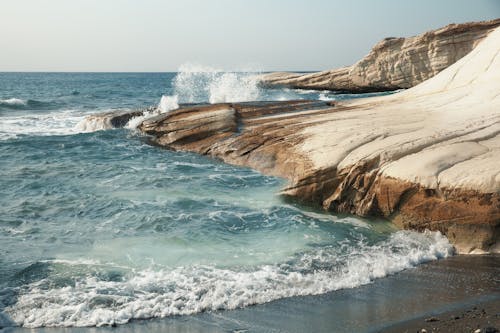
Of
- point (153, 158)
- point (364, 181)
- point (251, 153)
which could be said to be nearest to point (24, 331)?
point (364, 181)

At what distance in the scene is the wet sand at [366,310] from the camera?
19.2ft

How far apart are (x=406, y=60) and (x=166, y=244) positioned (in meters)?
29.9

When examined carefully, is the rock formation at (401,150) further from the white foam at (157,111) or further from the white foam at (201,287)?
the white foam at (157,111)

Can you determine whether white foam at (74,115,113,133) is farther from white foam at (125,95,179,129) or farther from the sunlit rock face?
the sunlit rock face

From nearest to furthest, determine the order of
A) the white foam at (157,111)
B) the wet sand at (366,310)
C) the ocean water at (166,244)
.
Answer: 1. the wet sand at (366,310)
2. the ocean water at (166,244)
3. the white foam at (157,111)

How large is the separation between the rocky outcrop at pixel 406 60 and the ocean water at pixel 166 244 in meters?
22.0

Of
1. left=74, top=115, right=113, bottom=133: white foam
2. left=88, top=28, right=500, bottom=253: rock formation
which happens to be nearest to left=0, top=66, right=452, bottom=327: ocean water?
left=88, top=28, right=500, bottom=253: rock formation

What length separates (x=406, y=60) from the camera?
35281mm

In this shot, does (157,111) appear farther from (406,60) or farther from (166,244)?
(406,60)

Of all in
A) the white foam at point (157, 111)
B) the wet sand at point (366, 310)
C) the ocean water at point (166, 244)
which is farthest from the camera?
the white foam at point (157, 111)

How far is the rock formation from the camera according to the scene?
867cm

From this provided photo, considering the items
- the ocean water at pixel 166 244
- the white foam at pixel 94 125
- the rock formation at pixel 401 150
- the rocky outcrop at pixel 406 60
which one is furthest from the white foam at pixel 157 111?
the rocky outcrop at pixel 406 60

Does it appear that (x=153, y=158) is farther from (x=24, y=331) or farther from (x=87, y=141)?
(x=24, y=331)

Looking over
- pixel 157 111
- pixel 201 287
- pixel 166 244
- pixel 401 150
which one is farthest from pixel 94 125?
pixel 201 287
